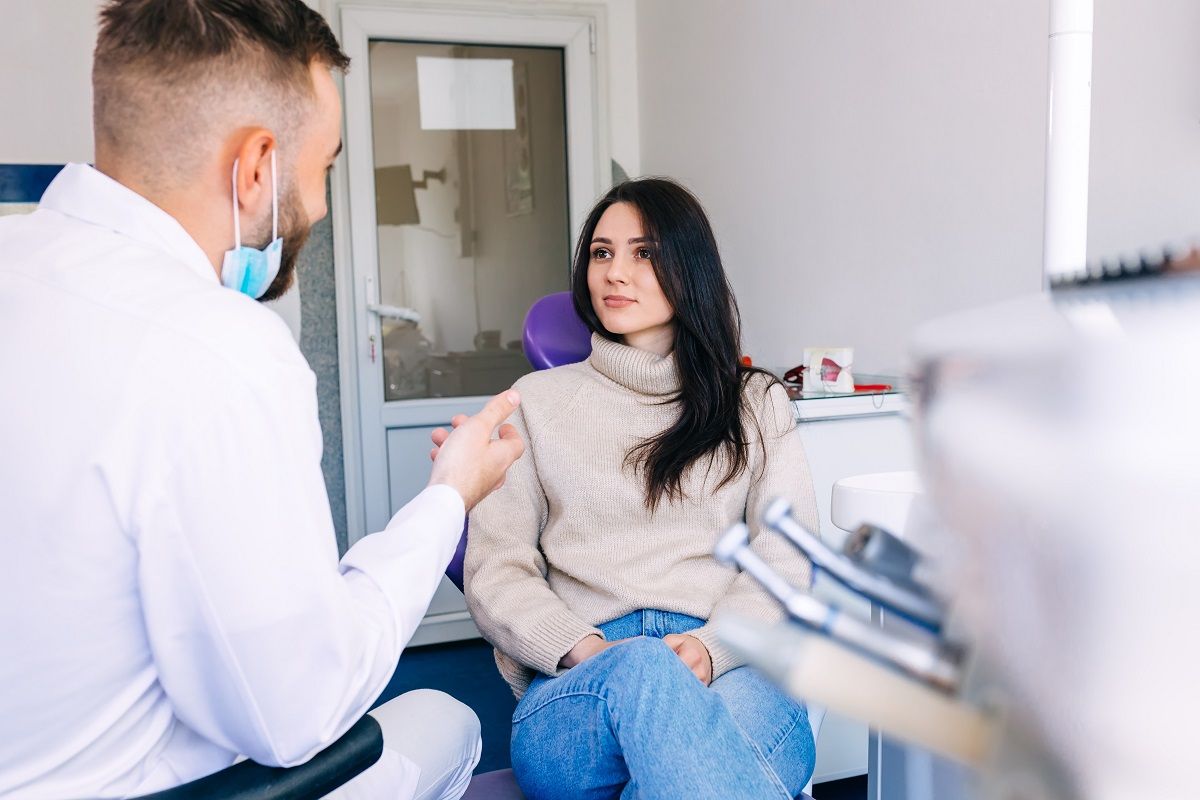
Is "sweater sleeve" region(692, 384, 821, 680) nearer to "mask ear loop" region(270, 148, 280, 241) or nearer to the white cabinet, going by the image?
the white cabinet

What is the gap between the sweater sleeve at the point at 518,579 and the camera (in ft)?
4.97

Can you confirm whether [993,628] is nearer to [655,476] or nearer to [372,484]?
[655,476]

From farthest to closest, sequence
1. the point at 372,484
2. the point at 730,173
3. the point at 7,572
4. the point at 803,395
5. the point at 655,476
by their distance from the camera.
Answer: the point at 372,484, the point at 730,173, the point at 803,395, the point at 655,476, the point at 7,572

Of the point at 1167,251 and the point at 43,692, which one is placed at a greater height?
the point at 1167,251

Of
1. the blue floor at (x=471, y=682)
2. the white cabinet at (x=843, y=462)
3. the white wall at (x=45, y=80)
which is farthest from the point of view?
the white wall at (x=45, y=80)

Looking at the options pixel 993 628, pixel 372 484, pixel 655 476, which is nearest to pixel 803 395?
pixel 655 476

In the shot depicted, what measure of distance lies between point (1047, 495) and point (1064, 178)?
2.71 feet

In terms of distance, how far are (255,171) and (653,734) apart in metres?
0.71

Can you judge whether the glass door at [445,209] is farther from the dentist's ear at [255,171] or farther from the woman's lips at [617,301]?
the dentist's ear at [255,171]

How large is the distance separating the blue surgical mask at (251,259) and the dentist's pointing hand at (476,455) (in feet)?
0.83

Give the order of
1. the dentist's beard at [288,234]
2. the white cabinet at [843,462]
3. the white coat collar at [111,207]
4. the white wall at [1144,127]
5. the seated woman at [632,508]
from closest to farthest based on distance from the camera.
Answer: the white coat collar at [111,207]
the dentist's beard at [288,234]
the seated woman at [632,508]
the white wall at [1144,127]
the white cabinet at [843,462]

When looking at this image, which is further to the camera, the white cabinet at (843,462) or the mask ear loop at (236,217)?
the white cabinet at (843,462)

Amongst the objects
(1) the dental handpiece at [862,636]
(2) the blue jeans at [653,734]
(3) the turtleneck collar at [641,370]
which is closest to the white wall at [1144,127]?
(3) the turtleneck collar at [641,370]

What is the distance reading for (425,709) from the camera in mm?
1246
